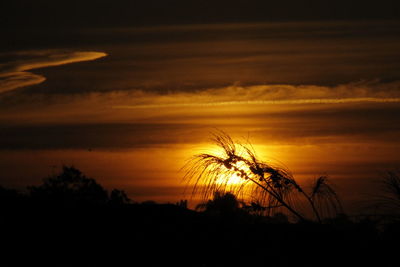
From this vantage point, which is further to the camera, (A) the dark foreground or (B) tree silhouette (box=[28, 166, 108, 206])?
(B) tree silhouette (box=[28, 166, 108, 206])

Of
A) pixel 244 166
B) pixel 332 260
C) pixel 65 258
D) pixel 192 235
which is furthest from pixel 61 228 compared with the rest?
pixel 332 260

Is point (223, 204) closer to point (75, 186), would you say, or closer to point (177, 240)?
point (177, 240)

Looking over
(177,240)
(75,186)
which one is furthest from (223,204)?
(75,186)

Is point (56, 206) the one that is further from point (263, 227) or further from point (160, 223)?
point (263, 227)

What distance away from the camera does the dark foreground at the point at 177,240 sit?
384 inches

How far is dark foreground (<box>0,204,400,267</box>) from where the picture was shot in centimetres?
977

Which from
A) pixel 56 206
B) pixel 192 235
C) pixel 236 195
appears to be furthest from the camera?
pixel 56 206

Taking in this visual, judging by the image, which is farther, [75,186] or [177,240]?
[75,186]

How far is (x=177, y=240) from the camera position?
10.4 meters

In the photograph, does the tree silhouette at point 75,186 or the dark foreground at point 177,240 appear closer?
the dark foreground at point 177,240

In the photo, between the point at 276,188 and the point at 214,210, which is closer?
the point at 276,188

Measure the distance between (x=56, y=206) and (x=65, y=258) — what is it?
1620mm

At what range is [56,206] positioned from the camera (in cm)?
1138

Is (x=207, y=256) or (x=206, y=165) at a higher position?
(x=206, y=165)
